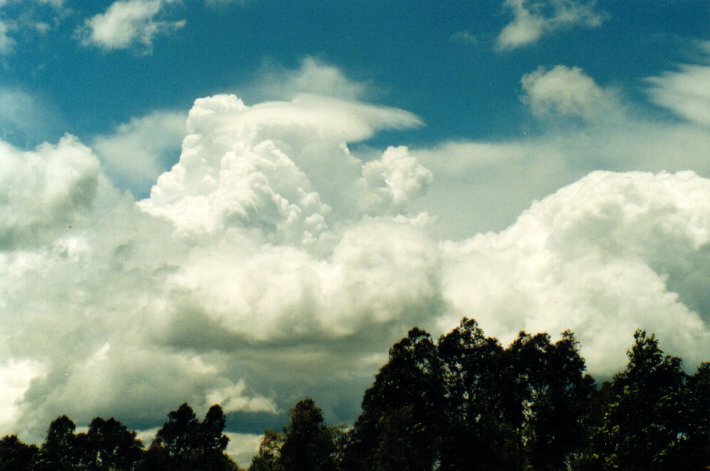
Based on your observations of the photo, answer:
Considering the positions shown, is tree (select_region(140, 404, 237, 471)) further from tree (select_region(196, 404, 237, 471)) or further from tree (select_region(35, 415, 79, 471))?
tree (select_region(35, 415, 79, 471))

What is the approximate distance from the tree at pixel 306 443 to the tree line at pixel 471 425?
0.10 metres

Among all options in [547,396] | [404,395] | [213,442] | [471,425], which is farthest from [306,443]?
[213,442]

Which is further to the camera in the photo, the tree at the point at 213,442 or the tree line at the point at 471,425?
the tree at the point at 213,442

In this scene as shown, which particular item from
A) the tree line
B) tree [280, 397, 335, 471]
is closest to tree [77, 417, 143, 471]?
the tree line

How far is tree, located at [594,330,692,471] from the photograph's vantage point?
48.7 meters

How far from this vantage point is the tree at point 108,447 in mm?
140250

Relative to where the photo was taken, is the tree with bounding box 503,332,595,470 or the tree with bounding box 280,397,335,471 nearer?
the tree with bounding box 280,397,335,471

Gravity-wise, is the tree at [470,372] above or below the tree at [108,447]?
above

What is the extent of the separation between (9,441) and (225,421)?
137 ft

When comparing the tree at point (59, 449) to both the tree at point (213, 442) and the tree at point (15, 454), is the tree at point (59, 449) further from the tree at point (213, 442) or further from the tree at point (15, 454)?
the tree at point (213, 442)

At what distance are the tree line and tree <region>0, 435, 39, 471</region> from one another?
195 mm

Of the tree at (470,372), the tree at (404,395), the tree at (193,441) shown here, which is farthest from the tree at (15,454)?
the tree at (470,372)

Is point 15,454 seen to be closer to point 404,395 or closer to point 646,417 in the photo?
point 404,395

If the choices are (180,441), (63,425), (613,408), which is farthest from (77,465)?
(613,408)
